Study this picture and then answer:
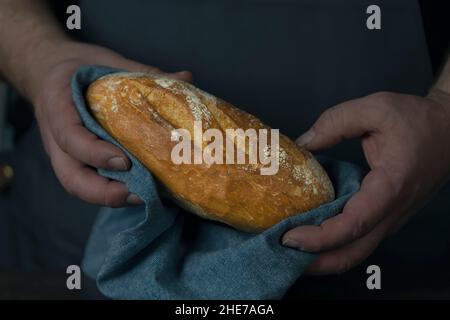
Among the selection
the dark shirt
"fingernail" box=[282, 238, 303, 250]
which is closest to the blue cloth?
"fingernail" box=[282, 238, 303, 250]

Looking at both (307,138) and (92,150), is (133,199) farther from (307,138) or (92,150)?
(307,138)

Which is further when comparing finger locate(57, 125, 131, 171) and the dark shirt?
the dark shirt

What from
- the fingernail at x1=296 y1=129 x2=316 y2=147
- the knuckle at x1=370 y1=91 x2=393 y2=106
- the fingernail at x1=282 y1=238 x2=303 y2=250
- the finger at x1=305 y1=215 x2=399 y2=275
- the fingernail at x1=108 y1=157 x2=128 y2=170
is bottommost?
the finger at x1=305 y1=215 x2=399 y2=275

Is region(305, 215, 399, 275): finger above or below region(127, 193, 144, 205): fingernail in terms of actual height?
below

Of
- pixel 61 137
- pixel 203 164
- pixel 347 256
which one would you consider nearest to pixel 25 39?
pixel 61 137

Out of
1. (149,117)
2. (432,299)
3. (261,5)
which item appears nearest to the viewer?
(149,117)

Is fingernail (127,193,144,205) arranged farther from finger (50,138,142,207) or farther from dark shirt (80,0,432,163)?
dark shirt (80,0,432,163)

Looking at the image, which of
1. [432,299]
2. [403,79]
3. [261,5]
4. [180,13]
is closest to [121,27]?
[180,13]

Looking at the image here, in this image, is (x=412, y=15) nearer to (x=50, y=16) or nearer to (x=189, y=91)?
(x=189, y=91)
